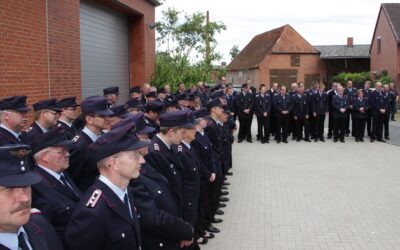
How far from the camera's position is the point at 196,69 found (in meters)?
18.2

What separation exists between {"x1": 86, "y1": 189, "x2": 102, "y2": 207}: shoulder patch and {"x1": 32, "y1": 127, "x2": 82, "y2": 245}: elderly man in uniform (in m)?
0.38

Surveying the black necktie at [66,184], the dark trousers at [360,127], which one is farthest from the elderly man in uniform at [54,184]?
the dark trousers at [360,127]

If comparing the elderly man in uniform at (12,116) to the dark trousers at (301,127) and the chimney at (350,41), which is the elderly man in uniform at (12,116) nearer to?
the dark trousers at (301,127)

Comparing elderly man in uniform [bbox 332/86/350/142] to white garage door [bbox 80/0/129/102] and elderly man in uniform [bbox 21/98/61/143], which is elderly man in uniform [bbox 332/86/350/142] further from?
elderly man in uniform [bbox 21/98/61/143]

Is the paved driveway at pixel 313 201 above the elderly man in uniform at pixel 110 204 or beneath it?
beneath

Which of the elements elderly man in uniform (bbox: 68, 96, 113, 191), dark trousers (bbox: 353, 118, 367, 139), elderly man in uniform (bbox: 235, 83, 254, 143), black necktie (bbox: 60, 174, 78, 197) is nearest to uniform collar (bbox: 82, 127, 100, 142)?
elderly man in uniform (bbox: 68, 96, 113, 191)

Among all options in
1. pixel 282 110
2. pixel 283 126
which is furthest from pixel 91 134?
pixel 283 126

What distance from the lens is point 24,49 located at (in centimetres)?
777

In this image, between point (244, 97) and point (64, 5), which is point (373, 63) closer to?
point (244, 97)

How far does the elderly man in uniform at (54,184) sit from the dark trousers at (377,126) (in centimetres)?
1447

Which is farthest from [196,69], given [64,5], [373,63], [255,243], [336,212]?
[373,63]

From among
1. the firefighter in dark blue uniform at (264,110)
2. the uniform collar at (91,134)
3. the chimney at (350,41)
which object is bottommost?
the firefighter in dark blue uniform at (264,110)

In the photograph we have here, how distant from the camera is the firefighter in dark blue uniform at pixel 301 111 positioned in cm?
1631

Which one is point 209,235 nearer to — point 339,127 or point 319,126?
point 339,127
